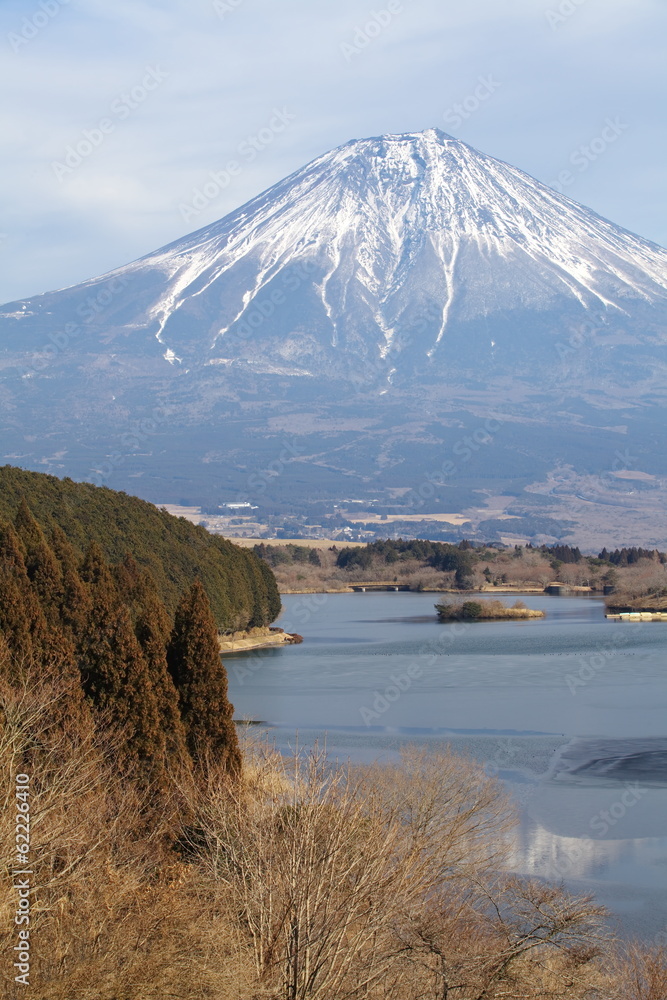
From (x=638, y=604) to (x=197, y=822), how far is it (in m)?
55.2

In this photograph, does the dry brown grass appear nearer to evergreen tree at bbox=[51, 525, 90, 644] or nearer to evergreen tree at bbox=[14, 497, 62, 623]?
evergreen tree at bbox=[51, 525, 90, 644]

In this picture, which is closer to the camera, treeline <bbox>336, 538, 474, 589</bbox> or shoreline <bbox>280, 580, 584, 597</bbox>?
shoreline <bbox>280, 580, 584, 597</bbox>

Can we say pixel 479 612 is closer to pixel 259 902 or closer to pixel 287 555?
pixel 287 555

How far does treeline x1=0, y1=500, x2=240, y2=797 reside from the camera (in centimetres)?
1505

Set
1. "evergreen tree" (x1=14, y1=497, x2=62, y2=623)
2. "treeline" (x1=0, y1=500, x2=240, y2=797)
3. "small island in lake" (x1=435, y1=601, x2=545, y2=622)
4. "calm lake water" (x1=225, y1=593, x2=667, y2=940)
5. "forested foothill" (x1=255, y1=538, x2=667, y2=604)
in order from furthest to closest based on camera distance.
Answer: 1. "forested foothill" (x1=255, y1=538, x2=667, y2=604)
2. "small island in lake" (x1=435, y1=601, x2=545, y2=622)
3. "evergreen tree" (x1=14, y1=497, x2=62, y2=623)
4. "calm lake water" (x1=225, y1=593, x2=667, y2=940)
5. "treeline" (x1=0, y1=500, x2=240, y2=797)

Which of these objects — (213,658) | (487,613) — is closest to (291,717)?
(213,658)

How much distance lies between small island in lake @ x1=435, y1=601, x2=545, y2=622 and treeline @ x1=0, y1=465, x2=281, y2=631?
12.4 m

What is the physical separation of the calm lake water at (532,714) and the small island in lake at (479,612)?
2613 mm

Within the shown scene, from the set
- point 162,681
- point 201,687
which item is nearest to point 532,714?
point 201,687

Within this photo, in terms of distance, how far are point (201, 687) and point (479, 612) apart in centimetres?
4492

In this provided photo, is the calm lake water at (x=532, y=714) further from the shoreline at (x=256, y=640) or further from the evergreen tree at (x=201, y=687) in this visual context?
the evergreen tree at (x=201, y=687)

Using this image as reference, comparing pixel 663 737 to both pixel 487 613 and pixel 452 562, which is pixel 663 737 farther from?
pixel 452 562

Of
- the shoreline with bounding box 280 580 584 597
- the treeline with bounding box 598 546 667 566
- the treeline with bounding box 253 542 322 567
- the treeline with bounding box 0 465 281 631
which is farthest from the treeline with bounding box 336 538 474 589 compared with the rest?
the treeline with bounding box 0 465 281 631

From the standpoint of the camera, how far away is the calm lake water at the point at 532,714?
16.9m
